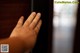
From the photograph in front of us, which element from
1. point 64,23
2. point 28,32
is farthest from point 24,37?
point 64,23

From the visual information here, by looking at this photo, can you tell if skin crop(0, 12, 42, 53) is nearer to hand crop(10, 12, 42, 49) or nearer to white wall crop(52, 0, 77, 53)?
hand crop(10, 12, 42, 49)

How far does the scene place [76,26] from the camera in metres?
0.75

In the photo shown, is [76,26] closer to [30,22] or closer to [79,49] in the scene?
[79,49]

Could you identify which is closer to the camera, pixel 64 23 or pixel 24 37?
pixel 24 37

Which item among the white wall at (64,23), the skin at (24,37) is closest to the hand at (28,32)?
the skin at (24,37)

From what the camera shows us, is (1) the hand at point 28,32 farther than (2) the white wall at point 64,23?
No

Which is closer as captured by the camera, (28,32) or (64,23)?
(28,32)

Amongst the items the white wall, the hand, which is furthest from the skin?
the white wall

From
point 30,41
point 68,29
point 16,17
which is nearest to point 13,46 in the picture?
point 30,41

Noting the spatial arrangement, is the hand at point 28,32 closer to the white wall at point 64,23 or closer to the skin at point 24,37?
the skin at point 24,37

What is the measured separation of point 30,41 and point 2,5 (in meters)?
0.33

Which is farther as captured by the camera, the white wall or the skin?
the white wall

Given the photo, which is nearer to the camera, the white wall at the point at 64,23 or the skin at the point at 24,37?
the skin at the point at 24,37

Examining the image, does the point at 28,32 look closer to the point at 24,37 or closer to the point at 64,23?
the point at 24,37
